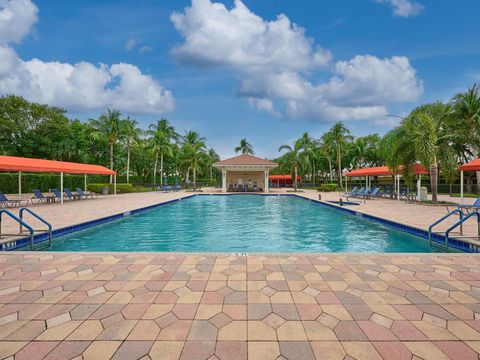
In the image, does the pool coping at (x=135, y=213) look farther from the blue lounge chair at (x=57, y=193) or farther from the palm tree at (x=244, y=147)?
the palm tree at (x=244, y=147)

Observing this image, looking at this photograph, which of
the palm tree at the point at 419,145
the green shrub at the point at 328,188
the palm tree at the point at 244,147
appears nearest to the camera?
the palm tree at the point at 419,145

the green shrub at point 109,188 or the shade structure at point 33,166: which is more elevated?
the shade structure at point 33,166

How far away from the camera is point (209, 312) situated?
2.90 metres

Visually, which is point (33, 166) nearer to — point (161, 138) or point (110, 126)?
point (110, 126)

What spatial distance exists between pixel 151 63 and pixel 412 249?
19.8 metres

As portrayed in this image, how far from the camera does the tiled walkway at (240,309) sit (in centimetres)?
229

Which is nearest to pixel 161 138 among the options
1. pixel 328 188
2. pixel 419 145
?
pixel 328 188

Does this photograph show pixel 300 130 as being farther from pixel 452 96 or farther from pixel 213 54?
pixel 213 54

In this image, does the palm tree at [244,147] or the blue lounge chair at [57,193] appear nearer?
the blue lounge chair at [57,193]

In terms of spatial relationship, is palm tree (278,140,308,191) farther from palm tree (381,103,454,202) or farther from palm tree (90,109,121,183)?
palm tree (90,109,121,183)

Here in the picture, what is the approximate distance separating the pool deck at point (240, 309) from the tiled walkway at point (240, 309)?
13mm

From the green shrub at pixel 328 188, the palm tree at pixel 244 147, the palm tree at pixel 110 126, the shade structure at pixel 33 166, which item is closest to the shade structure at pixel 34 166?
the shade structure at pixel 33 166

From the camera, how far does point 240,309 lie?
297 centimetres

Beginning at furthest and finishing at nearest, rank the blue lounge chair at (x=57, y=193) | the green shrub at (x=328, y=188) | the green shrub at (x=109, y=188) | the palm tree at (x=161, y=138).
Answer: the palm tree at (x=161, y=138) → the green shrub at (x=328, y=188) → the green shrub at (x=109, y=188) → the blue lounge chair at (x=57, y=193)
